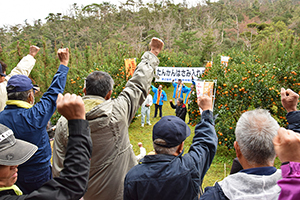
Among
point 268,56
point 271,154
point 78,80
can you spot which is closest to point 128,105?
point 271,154

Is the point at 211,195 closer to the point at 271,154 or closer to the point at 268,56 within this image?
the point at 271,154

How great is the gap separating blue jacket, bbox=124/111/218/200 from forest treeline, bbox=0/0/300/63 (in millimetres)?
18041

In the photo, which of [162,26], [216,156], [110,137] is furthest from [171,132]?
[162,26]

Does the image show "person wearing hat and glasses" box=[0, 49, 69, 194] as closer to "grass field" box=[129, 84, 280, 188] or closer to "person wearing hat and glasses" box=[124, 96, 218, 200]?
"person wearing hat and glasses" box=[124, 96, 218, 200]

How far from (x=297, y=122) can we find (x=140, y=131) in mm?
5178

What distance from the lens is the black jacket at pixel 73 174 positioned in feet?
2.45

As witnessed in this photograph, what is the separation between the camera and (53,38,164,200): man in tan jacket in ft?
4.58

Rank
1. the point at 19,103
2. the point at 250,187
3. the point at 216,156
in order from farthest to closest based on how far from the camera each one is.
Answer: the point at 216,156 → the point at 19,103 → the point at 250,187

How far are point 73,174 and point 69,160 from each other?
0.06 meters

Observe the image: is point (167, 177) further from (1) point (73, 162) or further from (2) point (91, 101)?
(2) point (91, 101)

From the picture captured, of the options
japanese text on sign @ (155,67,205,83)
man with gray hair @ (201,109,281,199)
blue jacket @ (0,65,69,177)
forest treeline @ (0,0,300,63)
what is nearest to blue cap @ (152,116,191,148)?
man with gray hair @ (201,109,281,199)

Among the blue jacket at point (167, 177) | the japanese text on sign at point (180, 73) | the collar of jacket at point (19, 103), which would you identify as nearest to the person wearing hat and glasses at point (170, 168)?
the blue jacket at point (167, 177)

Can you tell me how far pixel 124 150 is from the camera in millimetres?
1568

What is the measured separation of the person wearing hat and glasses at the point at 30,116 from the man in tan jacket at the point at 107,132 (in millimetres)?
300
